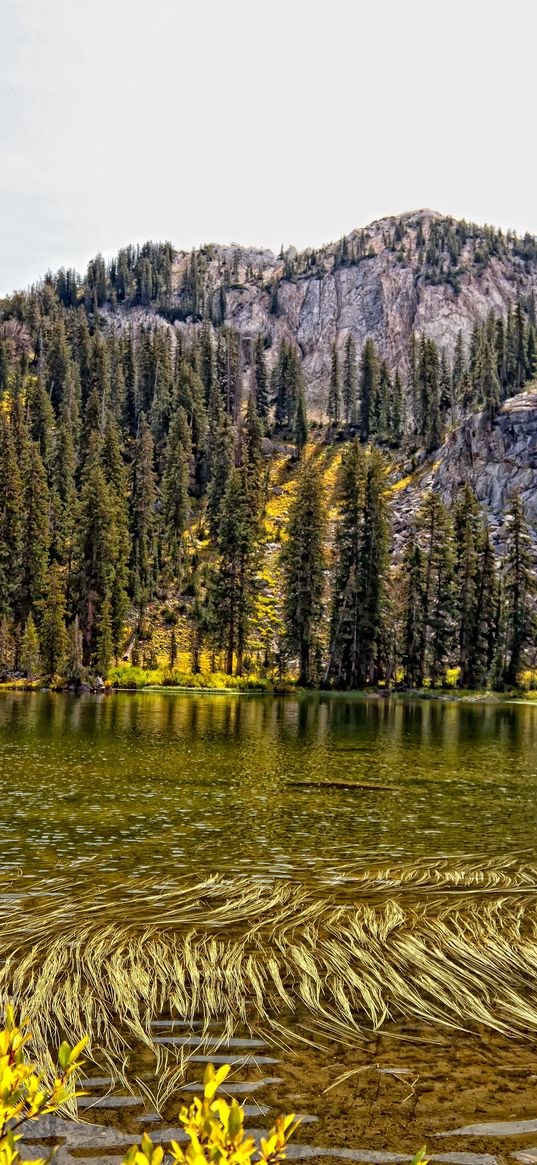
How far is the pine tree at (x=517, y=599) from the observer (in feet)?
247

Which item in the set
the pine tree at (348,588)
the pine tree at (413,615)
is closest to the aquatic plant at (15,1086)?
the pine tree at (348,588)

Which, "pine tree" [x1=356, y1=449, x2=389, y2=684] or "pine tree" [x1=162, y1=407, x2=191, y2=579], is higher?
"pine tree" [x1=162, y1=407, x2=191, y2=579]

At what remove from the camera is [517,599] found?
76.9 meters

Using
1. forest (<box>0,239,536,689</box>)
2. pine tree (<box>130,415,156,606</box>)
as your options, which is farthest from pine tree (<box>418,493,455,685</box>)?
pine tree (<box>130,415,156,606</box>)

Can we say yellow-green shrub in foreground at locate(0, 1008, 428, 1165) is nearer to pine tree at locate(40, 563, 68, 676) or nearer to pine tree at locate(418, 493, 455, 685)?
Result: pine tree at locate(40, 563, 68, 676)

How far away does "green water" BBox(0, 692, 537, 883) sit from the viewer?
39.0ft

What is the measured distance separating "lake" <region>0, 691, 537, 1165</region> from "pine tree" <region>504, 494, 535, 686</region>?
39.6 m

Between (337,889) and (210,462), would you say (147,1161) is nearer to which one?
(337,889)

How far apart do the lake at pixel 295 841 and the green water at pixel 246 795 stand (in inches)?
2.5

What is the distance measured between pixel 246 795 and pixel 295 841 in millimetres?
4651

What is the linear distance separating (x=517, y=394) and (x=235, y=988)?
398 feet

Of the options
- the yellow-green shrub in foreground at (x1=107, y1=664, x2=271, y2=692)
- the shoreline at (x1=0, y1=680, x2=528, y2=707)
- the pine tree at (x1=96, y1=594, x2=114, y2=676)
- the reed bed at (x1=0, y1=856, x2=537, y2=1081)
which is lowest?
the shoreline at (x1=0, y1=680, x2=528, y2=707)

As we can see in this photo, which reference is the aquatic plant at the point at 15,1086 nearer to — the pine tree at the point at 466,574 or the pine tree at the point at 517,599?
the pine tree at the point at 517,599

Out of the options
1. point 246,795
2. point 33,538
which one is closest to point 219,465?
point 33,538
